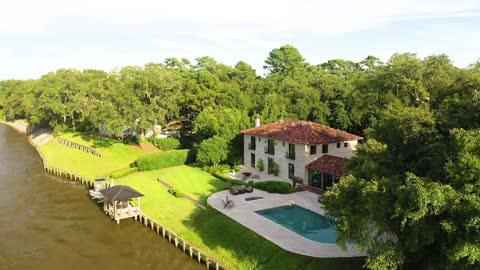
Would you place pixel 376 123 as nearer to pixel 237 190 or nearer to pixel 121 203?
pixel 237 190

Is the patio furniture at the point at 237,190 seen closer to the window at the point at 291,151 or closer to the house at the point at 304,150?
the house at the point at 304,150

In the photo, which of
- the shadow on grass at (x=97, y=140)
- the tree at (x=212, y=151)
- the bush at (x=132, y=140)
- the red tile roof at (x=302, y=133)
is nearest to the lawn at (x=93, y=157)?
the shadow on grass at (x=97, y=140)

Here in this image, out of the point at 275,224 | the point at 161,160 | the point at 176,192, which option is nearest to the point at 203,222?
the point at 275,224

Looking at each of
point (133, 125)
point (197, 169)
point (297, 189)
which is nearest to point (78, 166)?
point (133, 125)

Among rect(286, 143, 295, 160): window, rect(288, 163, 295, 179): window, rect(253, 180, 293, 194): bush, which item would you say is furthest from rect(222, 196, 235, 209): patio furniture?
rect(286, 143, 295, 160): window

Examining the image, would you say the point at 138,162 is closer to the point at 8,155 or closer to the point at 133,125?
the point at 133,125
